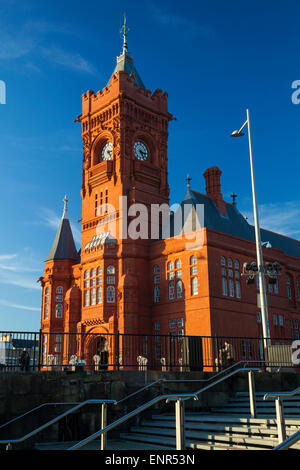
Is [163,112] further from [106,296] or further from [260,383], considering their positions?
[260,383]

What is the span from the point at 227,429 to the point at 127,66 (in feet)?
153

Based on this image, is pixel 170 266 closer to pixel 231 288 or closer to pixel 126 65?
pixel 231 288

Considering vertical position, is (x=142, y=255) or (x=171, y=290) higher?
(x=142, y=255)

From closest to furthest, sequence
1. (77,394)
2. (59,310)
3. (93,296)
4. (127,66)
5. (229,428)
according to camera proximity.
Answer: (229,428)
(77,394)
(93,296)
(59,310)
(127,66)

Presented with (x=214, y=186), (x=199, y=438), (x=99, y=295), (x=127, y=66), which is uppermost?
(x=127, y=66)

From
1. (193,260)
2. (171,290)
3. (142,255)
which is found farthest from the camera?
(142,255)

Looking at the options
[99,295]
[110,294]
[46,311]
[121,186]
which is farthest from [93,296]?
[121,186]

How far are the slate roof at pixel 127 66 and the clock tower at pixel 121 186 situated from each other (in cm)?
15

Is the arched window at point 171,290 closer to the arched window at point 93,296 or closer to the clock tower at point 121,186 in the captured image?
the clock tower at point 121,186

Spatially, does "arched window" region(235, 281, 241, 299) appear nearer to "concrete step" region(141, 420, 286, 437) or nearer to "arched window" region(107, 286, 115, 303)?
"arched window" region(107, 286, 115, 303)

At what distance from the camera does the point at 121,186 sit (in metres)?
43.7

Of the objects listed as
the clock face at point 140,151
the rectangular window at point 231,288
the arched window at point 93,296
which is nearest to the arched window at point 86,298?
the arched window at point 93,296

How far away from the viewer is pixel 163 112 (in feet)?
163

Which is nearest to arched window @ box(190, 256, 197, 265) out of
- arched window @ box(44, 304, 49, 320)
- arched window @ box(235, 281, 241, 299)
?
arched window @ box(235, 281, 241, 299)
